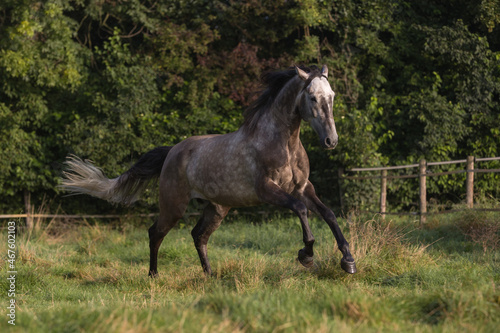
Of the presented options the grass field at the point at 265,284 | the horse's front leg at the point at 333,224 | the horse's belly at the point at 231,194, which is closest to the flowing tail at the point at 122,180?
the grass field at the point at 265,284

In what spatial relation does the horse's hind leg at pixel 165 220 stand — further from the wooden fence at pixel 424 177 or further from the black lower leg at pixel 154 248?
the wooden fence at pixel 424 177

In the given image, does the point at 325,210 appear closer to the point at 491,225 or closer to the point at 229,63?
the point at 491,225

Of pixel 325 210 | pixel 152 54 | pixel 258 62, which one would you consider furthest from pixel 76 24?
pixel 325 210

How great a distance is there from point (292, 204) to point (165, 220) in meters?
2.33

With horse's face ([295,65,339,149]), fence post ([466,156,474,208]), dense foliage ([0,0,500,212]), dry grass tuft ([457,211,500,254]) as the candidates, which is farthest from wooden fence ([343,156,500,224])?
horse's face ([295,65,339,149])

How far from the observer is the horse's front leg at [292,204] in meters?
5.79

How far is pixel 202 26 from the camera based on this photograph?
14.1 meters

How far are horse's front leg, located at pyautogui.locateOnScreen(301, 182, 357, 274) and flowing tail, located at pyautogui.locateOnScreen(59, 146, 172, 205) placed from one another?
2619 mm

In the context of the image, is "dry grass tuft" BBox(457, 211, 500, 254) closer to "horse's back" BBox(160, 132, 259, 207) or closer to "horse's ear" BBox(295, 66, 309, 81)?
"horse's back" BBox(160, 132, 259, 207)

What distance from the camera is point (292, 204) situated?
5.81 meters

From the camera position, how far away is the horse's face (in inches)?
220

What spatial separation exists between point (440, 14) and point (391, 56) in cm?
192

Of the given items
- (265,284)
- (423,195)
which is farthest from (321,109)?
→ (423,195)

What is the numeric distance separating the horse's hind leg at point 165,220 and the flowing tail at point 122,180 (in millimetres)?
742
